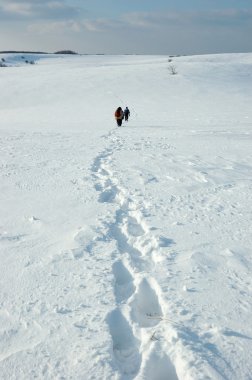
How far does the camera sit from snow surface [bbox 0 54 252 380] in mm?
3664

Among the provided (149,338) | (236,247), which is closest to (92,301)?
(149,338)

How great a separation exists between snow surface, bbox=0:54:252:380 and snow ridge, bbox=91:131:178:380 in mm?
14

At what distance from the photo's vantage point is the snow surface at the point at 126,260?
3664 mm

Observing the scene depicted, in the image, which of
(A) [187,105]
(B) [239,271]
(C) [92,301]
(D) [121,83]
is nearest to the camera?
(C) [92,301]

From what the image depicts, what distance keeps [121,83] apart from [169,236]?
1373 inches

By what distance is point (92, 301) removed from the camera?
4434 mm

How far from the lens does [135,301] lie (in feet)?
14.7

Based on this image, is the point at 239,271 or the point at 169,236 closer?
the point at 239,271

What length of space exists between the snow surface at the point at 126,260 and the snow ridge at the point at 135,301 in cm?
1

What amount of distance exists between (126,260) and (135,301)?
896 mm

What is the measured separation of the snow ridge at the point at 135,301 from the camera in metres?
3.60

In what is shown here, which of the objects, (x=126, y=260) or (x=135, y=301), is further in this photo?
(x=126, y=260)

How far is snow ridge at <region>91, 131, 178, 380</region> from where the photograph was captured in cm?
360

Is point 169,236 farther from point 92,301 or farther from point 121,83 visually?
point 121,83
